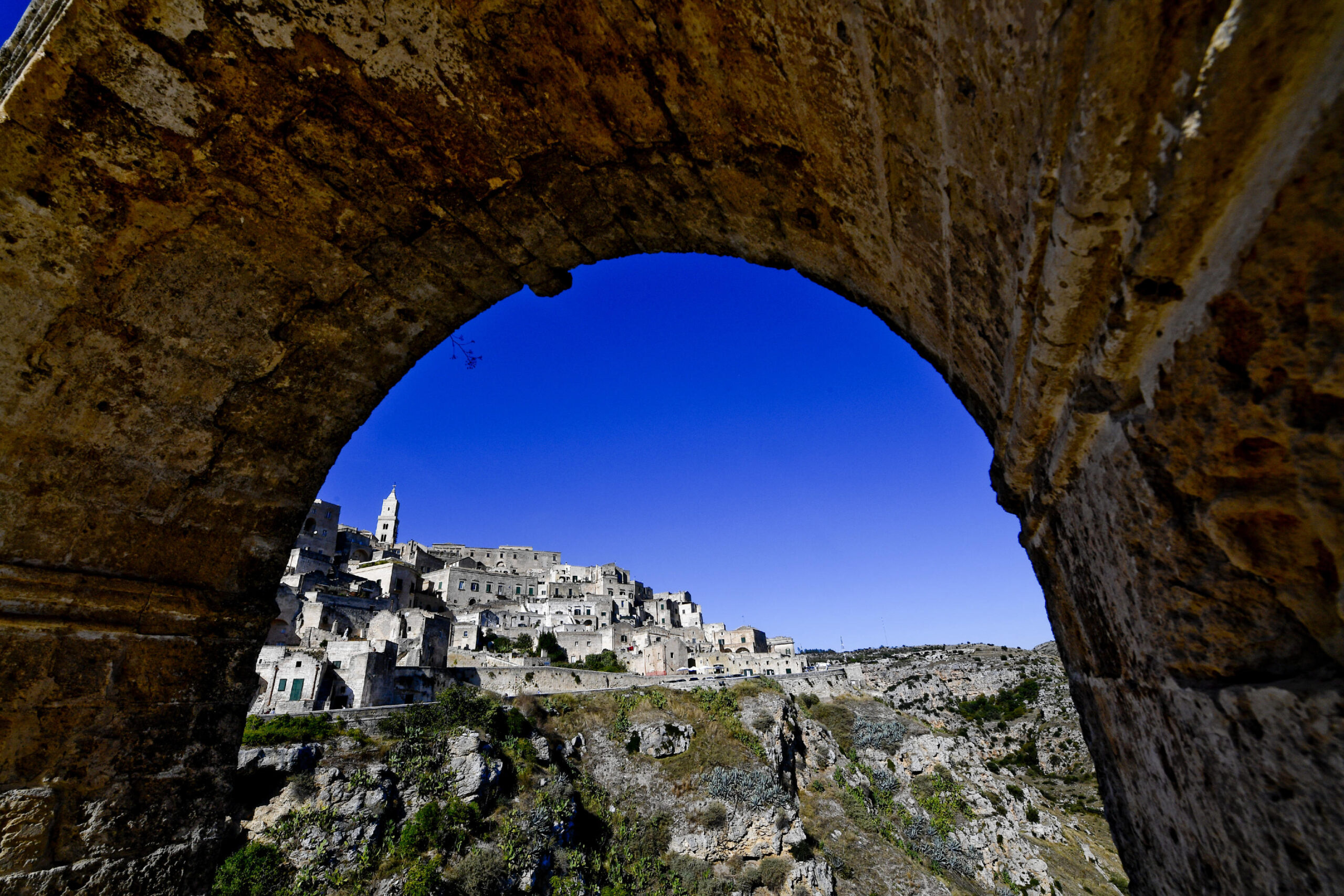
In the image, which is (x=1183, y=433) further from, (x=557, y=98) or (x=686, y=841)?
(x=686, y=841)

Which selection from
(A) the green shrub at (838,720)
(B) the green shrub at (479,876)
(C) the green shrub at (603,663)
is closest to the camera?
(B) the green shrub at (479,876)

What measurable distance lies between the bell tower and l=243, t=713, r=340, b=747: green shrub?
142 feet

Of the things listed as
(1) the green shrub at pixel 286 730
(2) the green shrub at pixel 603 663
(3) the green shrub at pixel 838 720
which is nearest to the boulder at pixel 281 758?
(1) the green shrub at pixel 286 730

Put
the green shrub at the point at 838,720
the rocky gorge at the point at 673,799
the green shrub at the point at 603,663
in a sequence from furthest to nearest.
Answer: the green shrub at the point at 603,663, the green shrub at the point at 838,720, the rocky gorge at the point at 673,799

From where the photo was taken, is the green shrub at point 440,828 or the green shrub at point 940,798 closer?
the green shrub at point 440,828

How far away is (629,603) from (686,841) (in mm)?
29534

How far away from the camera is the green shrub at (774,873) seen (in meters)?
25.7

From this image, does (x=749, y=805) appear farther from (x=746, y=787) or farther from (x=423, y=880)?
(x=423, y=880)

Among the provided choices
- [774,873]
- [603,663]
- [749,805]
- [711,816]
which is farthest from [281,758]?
[603,663]

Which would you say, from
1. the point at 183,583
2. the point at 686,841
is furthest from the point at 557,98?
the point at 686,841

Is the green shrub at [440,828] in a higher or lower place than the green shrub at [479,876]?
higher

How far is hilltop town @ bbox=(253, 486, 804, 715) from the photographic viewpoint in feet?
83.6

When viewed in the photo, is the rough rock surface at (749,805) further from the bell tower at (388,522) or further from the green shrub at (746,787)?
the bell tower at (388,522)

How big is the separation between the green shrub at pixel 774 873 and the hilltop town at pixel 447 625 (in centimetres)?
1314
